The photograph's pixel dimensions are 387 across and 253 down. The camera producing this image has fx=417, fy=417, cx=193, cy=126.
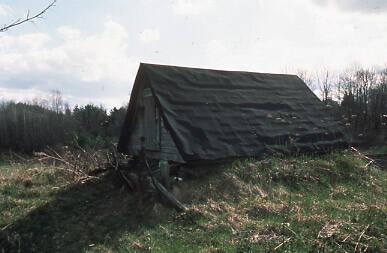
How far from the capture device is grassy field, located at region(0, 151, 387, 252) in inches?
279

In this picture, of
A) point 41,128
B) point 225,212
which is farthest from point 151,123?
point 41,128

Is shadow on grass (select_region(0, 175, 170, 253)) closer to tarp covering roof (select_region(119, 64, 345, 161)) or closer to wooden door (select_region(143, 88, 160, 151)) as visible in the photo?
tarp covering roof (select_region(119, 64, 345, 161))

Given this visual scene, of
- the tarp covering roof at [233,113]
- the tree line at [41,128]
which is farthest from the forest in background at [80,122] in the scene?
the tarp covering roof at [233,113]

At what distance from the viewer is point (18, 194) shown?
1244cm

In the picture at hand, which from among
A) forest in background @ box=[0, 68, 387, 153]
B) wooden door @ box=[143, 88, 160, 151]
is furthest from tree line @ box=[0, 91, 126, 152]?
wooden door @ box=[143, 88, 160, 151]

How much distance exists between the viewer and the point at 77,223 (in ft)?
31.9

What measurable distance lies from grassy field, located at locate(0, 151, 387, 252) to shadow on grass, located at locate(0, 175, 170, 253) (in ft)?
0.08

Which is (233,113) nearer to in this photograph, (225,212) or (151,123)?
(151,123)

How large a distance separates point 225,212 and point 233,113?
18.4ft

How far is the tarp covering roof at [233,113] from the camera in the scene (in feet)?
41.1

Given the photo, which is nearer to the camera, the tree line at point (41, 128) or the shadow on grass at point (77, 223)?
the shadow on grass at point (77, 223)

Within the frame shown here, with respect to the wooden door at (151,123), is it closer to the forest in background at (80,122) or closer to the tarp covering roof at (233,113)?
the tarp covering roof at (233,113)

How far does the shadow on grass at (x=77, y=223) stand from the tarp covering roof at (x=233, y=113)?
247cm

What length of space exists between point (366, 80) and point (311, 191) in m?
40.6
